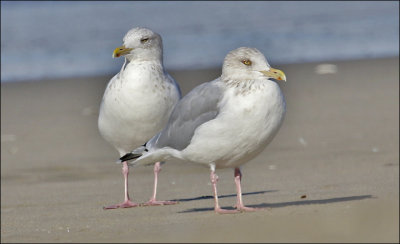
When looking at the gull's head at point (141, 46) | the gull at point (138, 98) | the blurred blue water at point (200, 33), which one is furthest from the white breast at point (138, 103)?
the blurred blue water at point (200, 33)

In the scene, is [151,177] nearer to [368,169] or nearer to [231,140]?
[368,169]

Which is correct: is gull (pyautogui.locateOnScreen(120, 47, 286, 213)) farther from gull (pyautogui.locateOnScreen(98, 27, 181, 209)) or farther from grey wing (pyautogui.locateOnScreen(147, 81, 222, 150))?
gull (pyautogui.locateOnScreen(98, 27, 181, 209))

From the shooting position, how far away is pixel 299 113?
1290 centimetres

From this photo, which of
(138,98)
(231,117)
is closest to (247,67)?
(231,117)

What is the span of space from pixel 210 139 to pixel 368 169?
2.48m

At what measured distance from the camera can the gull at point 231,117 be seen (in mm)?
6469

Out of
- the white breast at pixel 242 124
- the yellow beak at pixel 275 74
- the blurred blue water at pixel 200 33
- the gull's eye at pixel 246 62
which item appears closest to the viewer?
the white breast at pixel 242 124

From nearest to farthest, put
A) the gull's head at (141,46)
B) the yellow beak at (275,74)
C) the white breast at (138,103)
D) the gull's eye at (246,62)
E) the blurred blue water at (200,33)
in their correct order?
1. the yellow beak at (275,74)
2. the gull's eye at (246,62)
3. the white breast at (138,103)
4. the gull's head at (141,46)
5. the blurred blue water at (200,33)

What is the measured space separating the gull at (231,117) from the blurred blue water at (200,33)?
1220 centimetres

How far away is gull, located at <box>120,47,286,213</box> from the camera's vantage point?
21.2ft

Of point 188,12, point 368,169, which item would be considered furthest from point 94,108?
point 188,12

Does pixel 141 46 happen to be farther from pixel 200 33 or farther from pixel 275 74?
pixel 200 33

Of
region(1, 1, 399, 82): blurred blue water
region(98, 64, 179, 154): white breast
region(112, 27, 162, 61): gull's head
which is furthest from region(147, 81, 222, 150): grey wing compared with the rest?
region(1, 1, 399, 82): blurred blue water

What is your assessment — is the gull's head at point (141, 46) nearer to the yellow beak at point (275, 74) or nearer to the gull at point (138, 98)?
the gull at point (138, 98)
